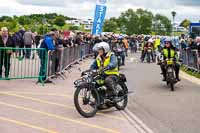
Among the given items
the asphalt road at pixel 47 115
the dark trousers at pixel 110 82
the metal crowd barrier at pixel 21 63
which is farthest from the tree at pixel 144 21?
the dark trousers at pixel 110 82

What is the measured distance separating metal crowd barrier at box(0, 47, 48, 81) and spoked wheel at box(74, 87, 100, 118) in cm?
473

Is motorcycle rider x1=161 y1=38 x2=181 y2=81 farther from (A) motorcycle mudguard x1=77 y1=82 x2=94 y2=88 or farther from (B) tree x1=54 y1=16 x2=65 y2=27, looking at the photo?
(B) tree x1=54 y1=16 x2=65 y2=27

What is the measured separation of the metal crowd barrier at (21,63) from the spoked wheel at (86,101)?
4.73 metres

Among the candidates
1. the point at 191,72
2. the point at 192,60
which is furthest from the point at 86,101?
the point at 192,60

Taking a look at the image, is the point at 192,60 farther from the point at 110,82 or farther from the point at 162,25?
the point at 162,25

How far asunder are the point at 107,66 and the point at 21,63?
7.26 meters

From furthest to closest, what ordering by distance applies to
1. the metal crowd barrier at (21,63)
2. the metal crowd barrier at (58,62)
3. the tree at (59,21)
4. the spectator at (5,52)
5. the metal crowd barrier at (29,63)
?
the tree at (59,21)
the metal crowd barrier at (58,62)
the metal crowd barrier at (29,63)
the metal crowd barrier at (21,63)
the spectator at (5,52)

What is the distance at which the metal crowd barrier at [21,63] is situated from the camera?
1565cm

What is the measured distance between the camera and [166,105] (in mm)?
12859

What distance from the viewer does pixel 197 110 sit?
1208 cm

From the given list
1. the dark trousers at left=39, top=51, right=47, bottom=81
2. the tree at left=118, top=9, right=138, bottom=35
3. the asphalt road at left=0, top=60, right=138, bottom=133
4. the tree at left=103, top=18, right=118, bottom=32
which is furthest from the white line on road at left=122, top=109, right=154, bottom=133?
the tree at left=118, top=9, right=138, bottom=35

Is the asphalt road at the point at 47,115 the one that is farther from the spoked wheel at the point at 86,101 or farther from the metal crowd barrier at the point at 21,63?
the metal crowd barrier at the point at 21,63

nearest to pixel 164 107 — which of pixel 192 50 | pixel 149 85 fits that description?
pixel 149 85

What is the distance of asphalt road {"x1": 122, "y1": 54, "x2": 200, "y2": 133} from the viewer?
10023 mm
